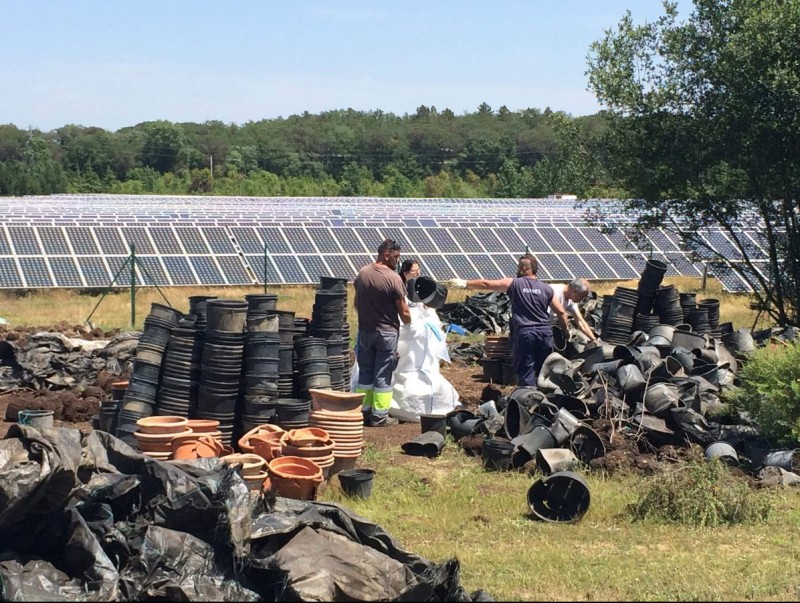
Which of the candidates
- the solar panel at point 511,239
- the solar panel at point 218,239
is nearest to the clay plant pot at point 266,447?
the solar panel at point 218,239

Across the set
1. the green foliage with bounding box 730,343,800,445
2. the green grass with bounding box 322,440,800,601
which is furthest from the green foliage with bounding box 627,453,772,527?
the green foliage with bounding box 730,343,800,445

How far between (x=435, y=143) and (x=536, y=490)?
3535 inches

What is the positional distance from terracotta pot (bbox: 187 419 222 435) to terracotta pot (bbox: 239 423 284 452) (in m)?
0.27

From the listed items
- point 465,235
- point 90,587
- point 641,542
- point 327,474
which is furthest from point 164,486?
point 465,235

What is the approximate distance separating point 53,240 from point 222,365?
1894 centimetres

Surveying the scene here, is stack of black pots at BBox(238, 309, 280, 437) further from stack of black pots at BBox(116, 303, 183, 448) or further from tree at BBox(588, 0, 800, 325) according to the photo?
tree at BBox(588, 0, 800, 325)

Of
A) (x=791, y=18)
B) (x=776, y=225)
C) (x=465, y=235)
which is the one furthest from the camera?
(x=465, y=235)

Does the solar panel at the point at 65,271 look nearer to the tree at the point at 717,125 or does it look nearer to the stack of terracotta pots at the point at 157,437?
the tree at the point at 717,125

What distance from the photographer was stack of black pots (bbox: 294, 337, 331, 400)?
10.9 m

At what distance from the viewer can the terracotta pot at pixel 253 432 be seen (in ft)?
30.3

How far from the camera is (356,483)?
9094mm

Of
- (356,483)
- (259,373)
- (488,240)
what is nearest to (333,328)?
(259,373)

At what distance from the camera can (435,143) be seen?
96812 mm

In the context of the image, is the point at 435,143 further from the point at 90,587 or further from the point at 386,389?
the point at 90,587
